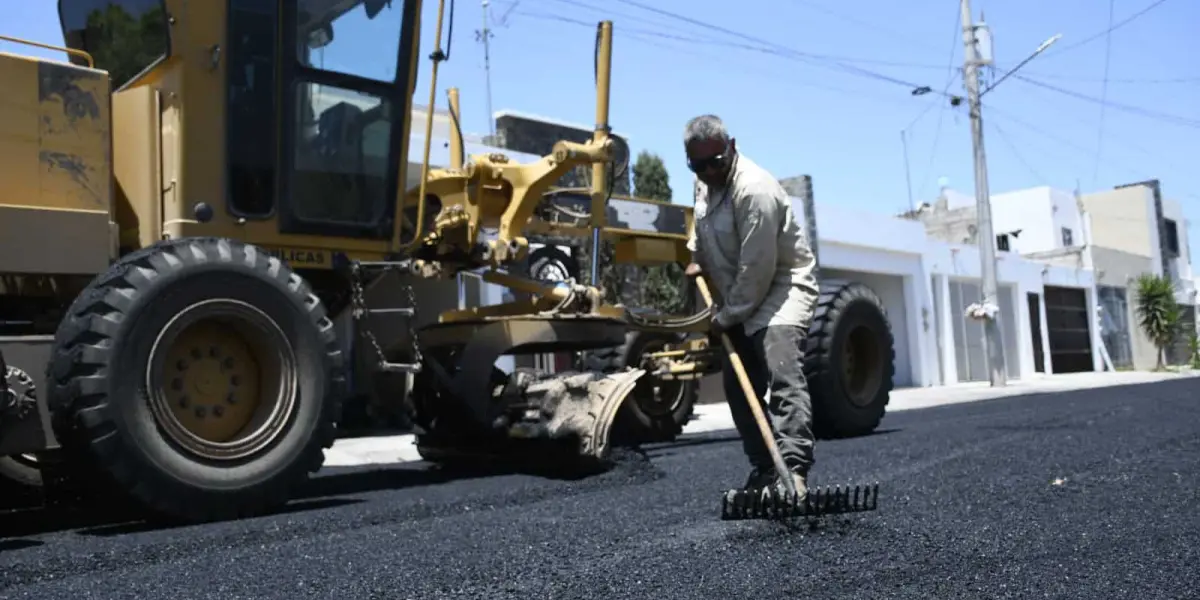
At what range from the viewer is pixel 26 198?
15.1ft

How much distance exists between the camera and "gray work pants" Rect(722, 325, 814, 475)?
3904 mm

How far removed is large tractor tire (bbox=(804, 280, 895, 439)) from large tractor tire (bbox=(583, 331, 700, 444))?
3.62ft

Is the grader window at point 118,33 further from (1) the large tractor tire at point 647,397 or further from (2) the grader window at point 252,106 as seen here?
(1) the large tractor tire at point 647,397

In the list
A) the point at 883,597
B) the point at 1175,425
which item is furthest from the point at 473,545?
the point at 1175,425

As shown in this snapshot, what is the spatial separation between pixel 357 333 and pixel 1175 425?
5422 mm

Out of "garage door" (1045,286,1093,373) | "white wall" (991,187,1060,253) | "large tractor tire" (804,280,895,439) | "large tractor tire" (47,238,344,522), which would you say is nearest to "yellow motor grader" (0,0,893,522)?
"large tractor tire" (47,238,344,522)

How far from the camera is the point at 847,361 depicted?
7965 millimetres

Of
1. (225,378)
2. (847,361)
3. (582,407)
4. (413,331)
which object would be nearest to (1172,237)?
(847,361)

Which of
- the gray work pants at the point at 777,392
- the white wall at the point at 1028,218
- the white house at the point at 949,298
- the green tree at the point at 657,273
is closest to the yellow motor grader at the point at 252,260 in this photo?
the gray work pants at the point at 777,392

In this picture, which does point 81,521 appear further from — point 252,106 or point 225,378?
point 252,106

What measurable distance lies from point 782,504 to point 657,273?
45.8ft

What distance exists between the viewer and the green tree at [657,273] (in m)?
16.8

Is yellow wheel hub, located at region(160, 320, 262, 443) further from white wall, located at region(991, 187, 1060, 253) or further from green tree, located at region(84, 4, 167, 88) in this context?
white wall, located at region(991, 187, 1060, 253)

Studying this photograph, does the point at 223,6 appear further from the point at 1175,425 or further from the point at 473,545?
the point at 1175,425
